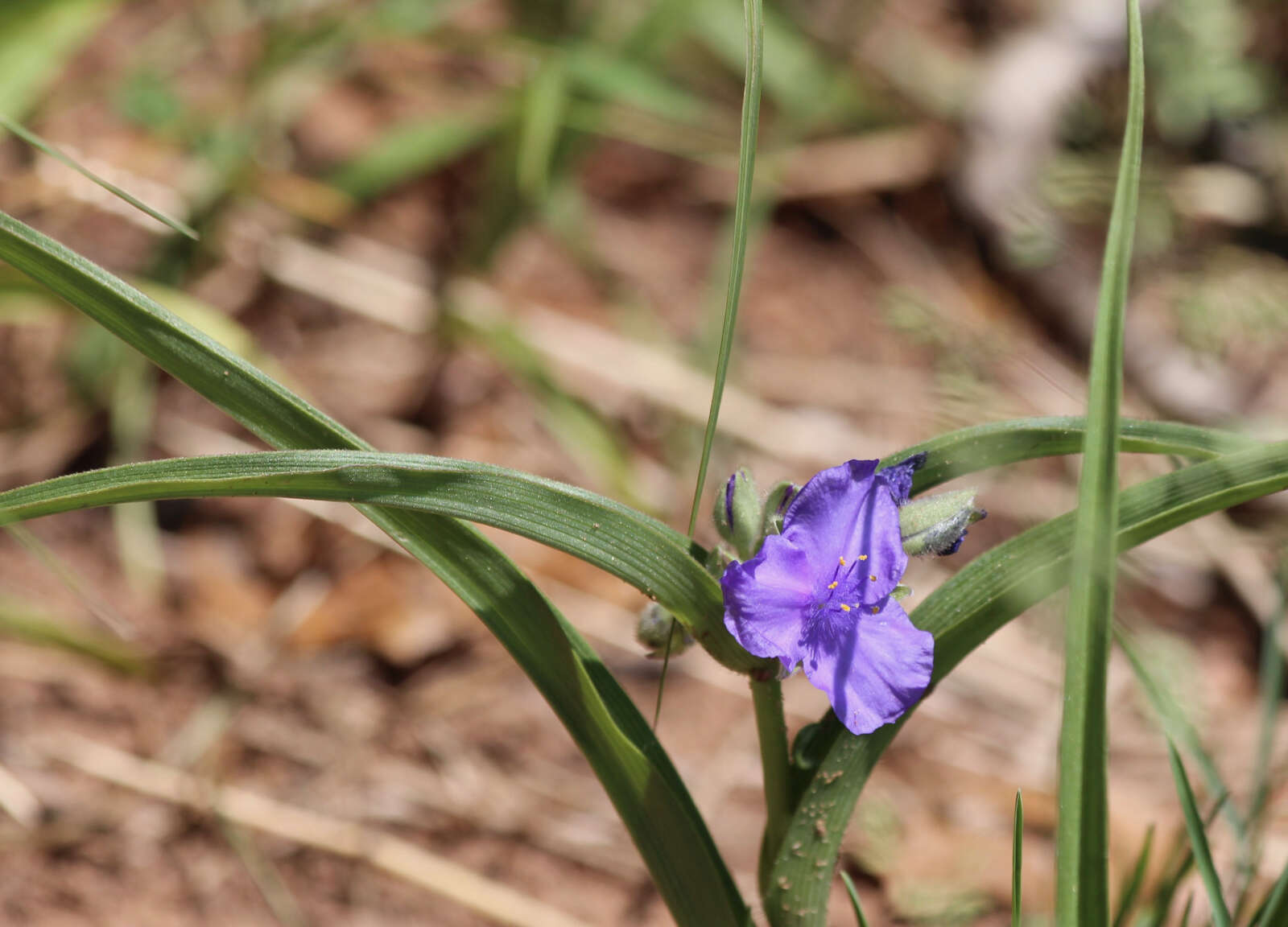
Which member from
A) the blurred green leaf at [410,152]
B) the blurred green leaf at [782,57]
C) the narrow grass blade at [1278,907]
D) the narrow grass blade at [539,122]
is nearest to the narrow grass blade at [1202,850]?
the narrow grass blade at [1278,907]

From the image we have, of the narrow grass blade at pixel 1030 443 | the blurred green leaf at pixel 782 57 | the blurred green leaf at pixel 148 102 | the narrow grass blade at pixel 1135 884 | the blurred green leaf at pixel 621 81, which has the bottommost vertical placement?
the narrow grass blade at pixel 1135 884

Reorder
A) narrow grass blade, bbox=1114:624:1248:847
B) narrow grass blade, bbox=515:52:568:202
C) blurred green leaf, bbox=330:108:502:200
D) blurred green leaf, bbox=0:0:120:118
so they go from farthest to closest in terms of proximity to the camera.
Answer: blurred green leaf, bbox=330:108:502:200 → narrow grass blade, bbox=515:52:568:202 → blurred green leaf, bbox=0:0:120:118 → narrow grass blade, bbox=1114:624:1248:847

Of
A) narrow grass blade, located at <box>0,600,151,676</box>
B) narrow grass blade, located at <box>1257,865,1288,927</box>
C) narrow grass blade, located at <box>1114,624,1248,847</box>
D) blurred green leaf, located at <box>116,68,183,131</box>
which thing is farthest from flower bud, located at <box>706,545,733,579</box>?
blurred green leaf, located at <box>116,68,183,131</box>

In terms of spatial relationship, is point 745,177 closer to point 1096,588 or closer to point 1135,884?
point 1096,588

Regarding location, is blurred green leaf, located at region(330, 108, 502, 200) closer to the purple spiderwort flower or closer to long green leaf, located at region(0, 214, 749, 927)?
long green leaf, located at region(0, 214, 749, 927)

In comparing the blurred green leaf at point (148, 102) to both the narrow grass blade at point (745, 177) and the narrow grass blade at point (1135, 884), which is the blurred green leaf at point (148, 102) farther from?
the narrow grass blade at point (1135, 884)

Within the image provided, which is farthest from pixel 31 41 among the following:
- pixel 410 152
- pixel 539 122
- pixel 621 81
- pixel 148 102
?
pixel 621 81
